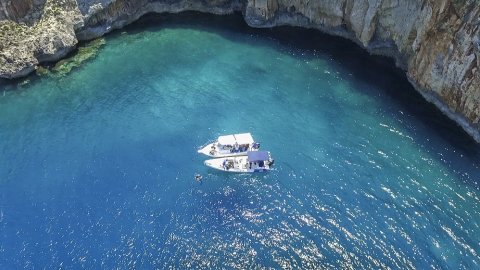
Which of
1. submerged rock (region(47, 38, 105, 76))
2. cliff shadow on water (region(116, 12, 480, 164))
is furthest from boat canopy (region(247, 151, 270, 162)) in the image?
submerged rock (region(47, 38, 105, 76))

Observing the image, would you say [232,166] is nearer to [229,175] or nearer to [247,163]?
[229,175]

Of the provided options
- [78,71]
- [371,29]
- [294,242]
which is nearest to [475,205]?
[294,242]

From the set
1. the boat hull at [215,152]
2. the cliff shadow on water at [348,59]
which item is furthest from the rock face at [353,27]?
the boat hull at [215,152]

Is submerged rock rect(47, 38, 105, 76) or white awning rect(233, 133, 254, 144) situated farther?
submerged rock rect(47, 38, 105, 76)

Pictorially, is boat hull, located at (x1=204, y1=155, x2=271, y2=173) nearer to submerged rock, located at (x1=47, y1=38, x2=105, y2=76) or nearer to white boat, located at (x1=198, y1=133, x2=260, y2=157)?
white boat, located at (x1=198, y1=133, x2=260, y2=157)

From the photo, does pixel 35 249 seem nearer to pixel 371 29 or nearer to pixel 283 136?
pixel 283 136

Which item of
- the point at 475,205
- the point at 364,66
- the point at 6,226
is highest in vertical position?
the point at 364,66
